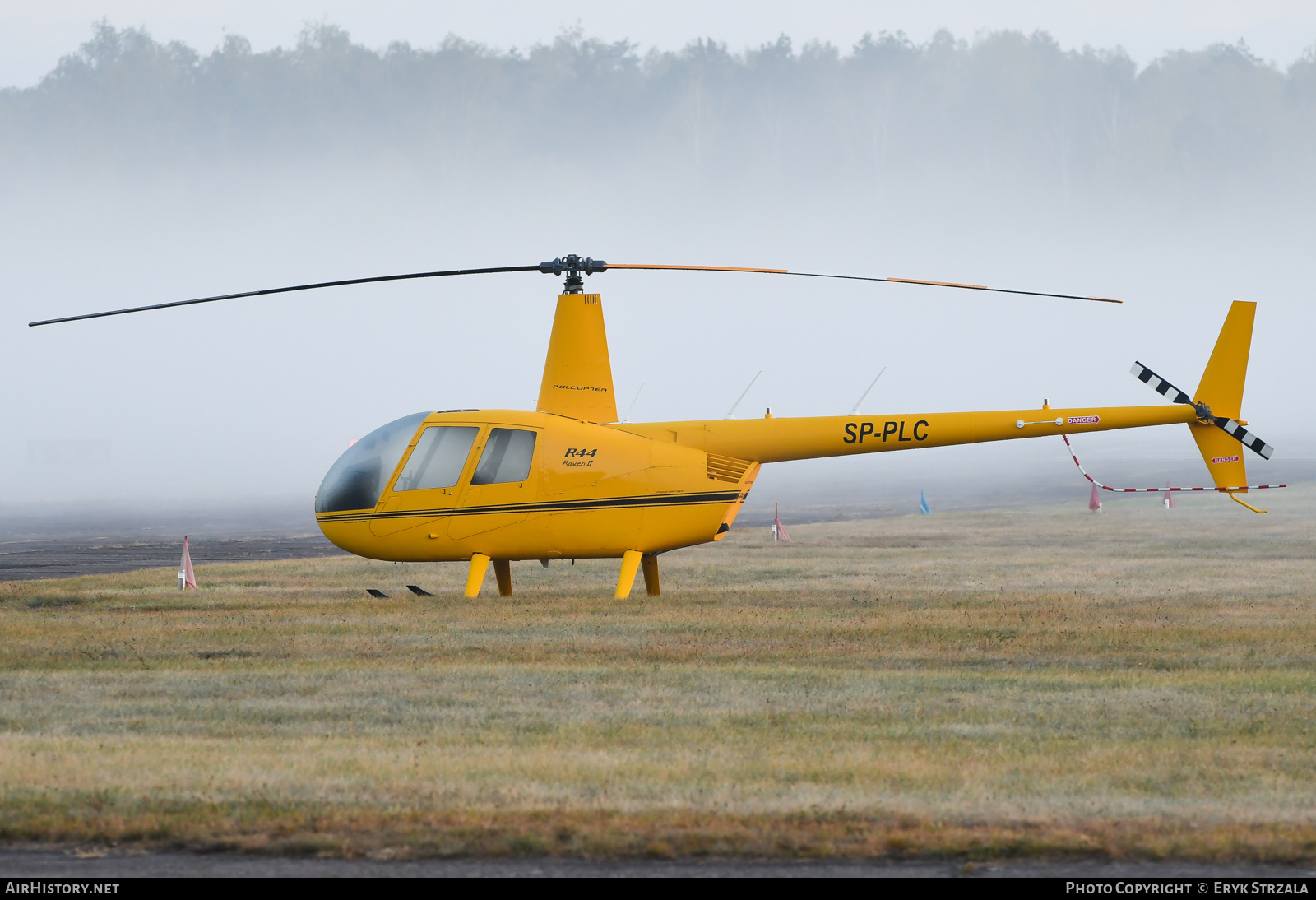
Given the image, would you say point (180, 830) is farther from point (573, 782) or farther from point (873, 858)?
point (873, 858)

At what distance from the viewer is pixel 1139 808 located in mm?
7797

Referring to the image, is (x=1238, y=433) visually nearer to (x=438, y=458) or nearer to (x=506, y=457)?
(x=506, y=457)

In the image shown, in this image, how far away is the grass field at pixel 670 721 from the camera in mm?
7434

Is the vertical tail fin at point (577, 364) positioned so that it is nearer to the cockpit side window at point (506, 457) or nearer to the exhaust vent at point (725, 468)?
the cockpit side window at point (506, 457)

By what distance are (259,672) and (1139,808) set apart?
26.3 feet

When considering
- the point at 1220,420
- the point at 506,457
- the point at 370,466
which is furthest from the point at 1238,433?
the point at 370,466

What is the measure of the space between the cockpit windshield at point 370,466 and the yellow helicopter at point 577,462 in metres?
0.02

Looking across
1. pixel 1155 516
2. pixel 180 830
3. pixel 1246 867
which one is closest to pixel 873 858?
pixel 1246 867

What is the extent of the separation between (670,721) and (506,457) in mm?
8461

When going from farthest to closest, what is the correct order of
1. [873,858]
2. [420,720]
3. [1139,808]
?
[420,720] < [1139,808] < [873,858]

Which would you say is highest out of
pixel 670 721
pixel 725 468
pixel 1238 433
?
pixel 1238 433

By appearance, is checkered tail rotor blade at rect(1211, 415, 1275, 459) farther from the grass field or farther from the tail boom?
the grass field

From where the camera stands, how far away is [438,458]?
1844 centimetres

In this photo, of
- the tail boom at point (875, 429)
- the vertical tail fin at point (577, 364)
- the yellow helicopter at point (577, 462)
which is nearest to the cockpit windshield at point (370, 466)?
the yellow helicopter at point (577, 462)
